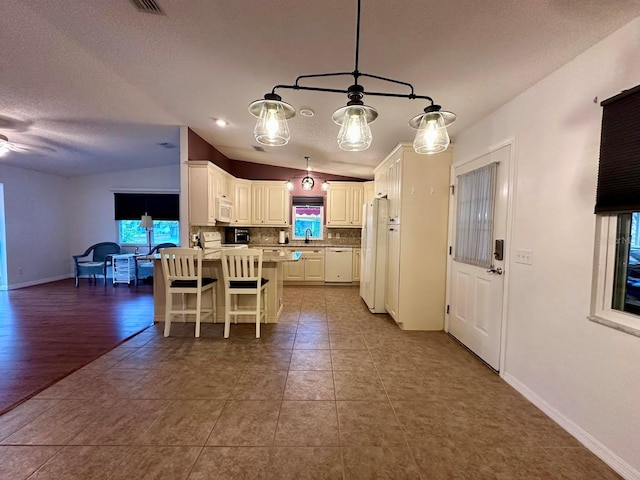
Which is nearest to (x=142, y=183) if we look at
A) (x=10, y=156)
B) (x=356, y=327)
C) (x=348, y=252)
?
(x=10, y=156)

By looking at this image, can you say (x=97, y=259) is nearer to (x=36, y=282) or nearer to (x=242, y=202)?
(x=36, y=282)

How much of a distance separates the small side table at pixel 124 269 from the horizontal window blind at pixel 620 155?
7.29 metres

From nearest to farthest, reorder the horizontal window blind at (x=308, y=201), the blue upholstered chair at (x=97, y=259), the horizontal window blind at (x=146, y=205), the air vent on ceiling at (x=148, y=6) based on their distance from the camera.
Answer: the air vent on ceiling at (x=148, y=6) < the blue upholstered chair at (x=97, y=259) < the horizontal window blind at (x=308, y=201) < the horizontal window blind at (x=146, y=205)

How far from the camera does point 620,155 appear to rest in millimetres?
1526

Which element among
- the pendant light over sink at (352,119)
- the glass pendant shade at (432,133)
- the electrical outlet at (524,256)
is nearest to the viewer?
the pendant light over sink at (352,119)

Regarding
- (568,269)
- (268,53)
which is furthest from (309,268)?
(568,269)

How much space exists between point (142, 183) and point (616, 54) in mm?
7927

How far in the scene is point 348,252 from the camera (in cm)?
609

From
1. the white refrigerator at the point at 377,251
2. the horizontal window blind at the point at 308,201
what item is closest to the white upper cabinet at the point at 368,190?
the horizontal window blind at the point at 308,201

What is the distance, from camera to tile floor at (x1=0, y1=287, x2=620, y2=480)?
1.52 metres

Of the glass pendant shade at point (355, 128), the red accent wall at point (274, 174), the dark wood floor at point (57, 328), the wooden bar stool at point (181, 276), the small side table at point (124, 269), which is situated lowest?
the dark wood floor at point (57, 328)

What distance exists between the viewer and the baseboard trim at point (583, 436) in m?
1.49

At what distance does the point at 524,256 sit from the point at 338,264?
4.05 meters

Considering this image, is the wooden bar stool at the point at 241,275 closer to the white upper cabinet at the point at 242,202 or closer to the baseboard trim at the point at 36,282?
the white upper cabinet at the point at 242,202
